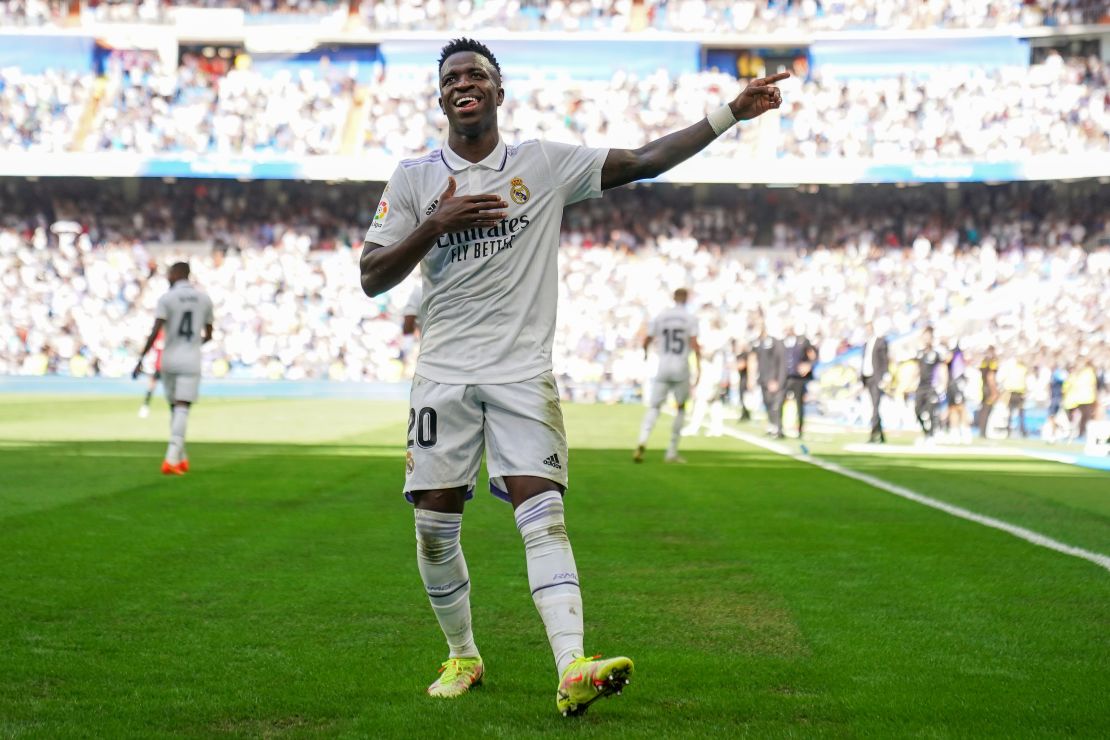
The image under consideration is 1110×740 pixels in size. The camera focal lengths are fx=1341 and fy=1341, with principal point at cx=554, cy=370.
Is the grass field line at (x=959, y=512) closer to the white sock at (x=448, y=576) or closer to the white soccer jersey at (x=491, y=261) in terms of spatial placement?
the white sock at (x=448, y=576)

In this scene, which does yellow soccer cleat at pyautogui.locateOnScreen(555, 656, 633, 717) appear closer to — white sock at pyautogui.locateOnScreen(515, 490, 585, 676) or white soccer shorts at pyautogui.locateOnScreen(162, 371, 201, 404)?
white sock at pyautogui.locateOnScreen(515, 490, 585, 676)

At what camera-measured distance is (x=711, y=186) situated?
47781mm

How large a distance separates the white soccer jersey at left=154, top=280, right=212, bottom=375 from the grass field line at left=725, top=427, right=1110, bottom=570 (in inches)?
287

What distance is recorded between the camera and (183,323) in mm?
14031

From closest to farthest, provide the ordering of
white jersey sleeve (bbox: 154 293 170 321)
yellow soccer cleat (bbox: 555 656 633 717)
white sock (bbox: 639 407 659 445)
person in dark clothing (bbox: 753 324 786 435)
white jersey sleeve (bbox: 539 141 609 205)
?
yellow soccer cleat (bbox: 555 656 633 717) → white jersey sleeve (bbox: 539 141 609 205) → white jersey sleeve (bbox: 154 293 170 321) → white sock (bbox: 639 407 659 445) → person in dark clothing (bbox: 753 324 786 435)

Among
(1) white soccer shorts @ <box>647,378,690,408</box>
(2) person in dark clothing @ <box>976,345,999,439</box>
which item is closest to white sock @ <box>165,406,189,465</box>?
(1) white soccer shorts @ <box>647,378,690,408</box>

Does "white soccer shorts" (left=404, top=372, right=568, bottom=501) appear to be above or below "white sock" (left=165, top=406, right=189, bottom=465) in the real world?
above

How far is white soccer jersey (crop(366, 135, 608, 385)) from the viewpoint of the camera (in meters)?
4.73

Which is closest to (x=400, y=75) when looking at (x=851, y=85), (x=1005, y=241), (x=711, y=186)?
(x=711, y=186)

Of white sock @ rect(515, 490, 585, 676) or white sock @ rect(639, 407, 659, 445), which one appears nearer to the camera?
white sock @ rect(515, 490, 585, 676)

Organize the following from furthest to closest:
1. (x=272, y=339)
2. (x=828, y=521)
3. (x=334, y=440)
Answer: (x=272, y=339)
(x=334, y=440)
(x=828, y=521)

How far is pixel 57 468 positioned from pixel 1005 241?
1415 inches

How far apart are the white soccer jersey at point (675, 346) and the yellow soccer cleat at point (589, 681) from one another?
12.6m

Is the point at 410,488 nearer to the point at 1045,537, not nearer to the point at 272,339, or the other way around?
the point at 1045,537
